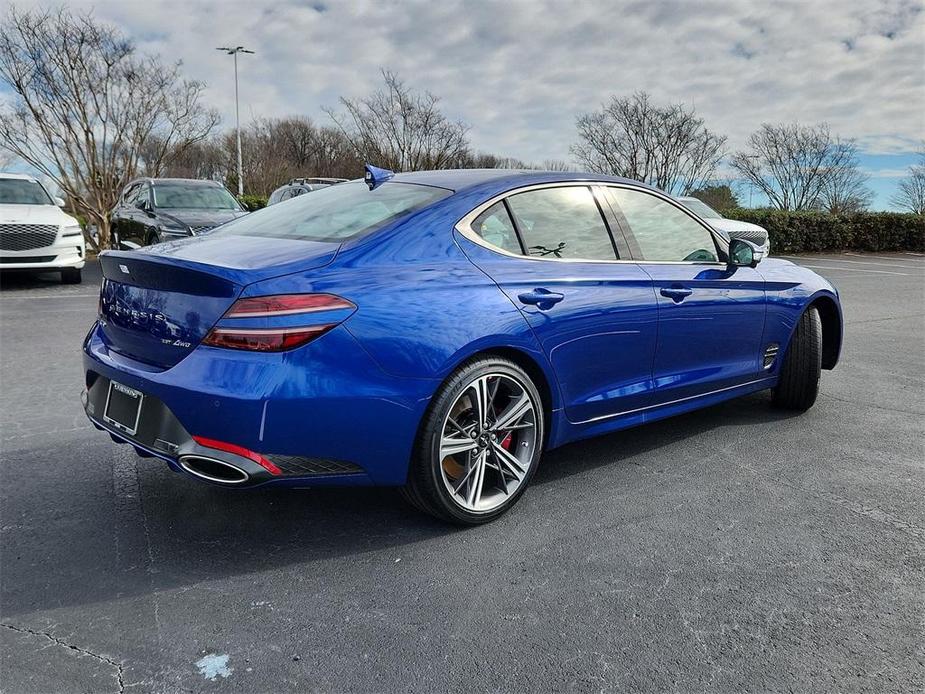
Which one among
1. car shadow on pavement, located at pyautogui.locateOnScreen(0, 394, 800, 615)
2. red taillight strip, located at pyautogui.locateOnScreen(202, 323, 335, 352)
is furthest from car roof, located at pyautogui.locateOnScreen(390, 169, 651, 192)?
car shadow on pavement, located at pyautogui.locateOnScreen(0, 394, 800, 615)

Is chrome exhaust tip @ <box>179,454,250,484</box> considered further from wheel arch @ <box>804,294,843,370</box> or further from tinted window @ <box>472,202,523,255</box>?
wheel arch @ <box>804,294,843,370</box>

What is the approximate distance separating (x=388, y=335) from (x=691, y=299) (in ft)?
6.34

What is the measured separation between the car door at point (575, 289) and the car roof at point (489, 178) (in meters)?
0.06

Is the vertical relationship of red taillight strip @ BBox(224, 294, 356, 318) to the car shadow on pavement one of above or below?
above

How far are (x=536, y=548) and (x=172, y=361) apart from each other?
156 cm

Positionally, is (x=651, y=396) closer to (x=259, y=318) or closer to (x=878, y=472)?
(x=878, y=472)

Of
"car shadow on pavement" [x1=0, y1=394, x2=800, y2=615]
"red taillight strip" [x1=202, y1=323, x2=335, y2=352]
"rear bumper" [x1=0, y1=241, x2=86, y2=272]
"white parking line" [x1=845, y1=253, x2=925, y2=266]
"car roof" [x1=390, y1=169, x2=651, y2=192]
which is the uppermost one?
"car roof" [x1=390, y1=169, x2=651, y2=192]

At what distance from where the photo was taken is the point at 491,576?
9.14ft

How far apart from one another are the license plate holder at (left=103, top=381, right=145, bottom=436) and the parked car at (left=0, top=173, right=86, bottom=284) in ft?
30.2

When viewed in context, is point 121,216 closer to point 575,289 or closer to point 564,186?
point 564,186

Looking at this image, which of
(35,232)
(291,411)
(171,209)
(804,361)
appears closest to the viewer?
(291,411)

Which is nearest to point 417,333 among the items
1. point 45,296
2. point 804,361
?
point 804,361

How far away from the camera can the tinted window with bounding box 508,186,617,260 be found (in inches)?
136

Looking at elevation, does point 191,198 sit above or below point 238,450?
above
